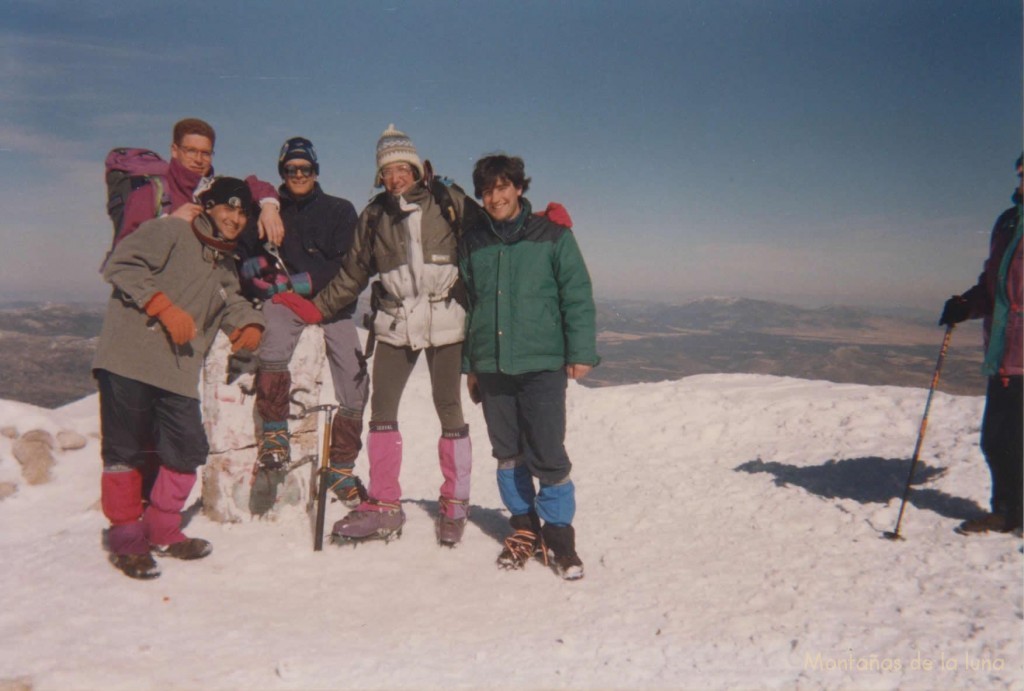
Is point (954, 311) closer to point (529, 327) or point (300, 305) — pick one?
point (529, 327)

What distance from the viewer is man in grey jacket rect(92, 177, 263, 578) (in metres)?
3.78


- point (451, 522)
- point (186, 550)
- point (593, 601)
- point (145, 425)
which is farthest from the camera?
point (451, 522)

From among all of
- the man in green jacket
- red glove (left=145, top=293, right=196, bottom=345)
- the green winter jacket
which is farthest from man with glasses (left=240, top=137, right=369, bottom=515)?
the green winter jacket

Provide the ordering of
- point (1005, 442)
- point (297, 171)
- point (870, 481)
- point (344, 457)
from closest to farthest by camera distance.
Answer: point (1005, 442), point (297, 171), point (344, 457), point (870, 481)

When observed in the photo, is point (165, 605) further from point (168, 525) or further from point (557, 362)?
point (557, 362)

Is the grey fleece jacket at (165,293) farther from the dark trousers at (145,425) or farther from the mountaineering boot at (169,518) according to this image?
the mountaineering boot at (169,518)

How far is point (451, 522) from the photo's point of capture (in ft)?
15.3

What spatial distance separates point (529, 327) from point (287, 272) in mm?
2082

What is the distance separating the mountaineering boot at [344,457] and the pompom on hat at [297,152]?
216 centimetres

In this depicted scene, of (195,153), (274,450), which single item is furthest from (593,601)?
(195,153)

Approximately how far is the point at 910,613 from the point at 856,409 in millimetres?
5418

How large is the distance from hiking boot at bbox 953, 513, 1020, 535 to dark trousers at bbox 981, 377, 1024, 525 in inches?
2.3

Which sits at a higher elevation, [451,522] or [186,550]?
[451,522]

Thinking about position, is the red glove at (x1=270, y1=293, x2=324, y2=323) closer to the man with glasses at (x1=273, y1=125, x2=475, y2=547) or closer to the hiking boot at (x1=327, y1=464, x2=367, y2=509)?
the man with glasses at (x1=273, y1=125, x2=475, y2=547)
